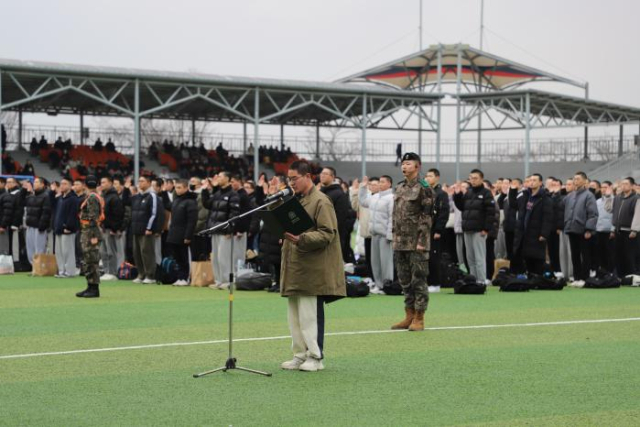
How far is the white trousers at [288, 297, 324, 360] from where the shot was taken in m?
8.68

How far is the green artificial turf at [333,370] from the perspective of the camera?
6859mm

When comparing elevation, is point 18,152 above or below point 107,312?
above

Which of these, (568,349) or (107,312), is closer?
(568,349)

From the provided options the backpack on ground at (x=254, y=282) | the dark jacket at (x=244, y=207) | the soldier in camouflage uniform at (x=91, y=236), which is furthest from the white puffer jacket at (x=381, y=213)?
the soldier in camouflage uniform at (x=91, y=236)

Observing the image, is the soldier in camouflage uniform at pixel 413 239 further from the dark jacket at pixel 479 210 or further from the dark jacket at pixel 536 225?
the dark jacket at pixel 536 225

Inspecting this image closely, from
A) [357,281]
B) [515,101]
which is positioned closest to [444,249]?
[357,281]

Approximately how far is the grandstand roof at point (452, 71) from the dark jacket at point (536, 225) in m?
32.7

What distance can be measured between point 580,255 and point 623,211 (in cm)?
123

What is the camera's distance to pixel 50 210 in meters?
21.2

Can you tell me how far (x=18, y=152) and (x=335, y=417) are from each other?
139 feet

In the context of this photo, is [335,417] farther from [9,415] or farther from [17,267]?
[17,267]

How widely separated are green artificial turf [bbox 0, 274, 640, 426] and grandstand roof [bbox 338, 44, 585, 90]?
3744cm

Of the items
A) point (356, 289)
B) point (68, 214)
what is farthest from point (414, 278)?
point (68, 214)

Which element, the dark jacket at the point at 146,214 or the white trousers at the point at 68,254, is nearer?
the dark jacket at the point at 146,214
